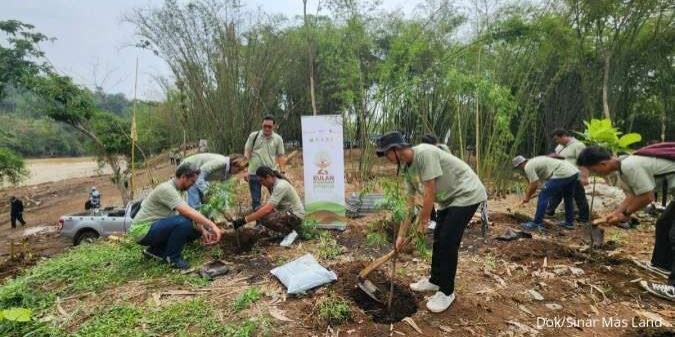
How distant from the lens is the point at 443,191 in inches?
105

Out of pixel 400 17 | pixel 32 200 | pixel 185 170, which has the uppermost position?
pixel 400 17

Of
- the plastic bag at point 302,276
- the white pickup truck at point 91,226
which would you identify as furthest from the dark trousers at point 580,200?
the white pickup truck at point 91,226

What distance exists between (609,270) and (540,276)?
650mm

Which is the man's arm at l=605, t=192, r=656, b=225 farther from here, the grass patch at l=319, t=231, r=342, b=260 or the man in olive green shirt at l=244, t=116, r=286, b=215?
the man in olive green shirt at l=244, t=116, r=286, b=215

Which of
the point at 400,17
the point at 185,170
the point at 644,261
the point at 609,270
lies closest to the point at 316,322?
the point at 185,170

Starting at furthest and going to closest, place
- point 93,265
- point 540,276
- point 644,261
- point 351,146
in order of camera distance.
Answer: point 351,146 < point 93,265 < point 644,261 < point 540,276

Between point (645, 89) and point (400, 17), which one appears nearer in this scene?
point (645, 89)

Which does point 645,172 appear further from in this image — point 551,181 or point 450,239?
point 551,181

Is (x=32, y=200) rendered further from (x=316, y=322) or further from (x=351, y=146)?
(x=316, y=322)

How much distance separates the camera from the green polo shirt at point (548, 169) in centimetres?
478

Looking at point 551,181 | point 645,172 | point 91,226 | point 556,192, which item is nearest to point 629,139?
point 645,172

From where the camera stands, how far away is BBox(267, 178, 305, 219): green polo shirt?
4.14 m

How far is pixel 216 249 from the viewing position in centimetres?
408

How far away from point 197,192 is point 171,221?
3.78 feet
